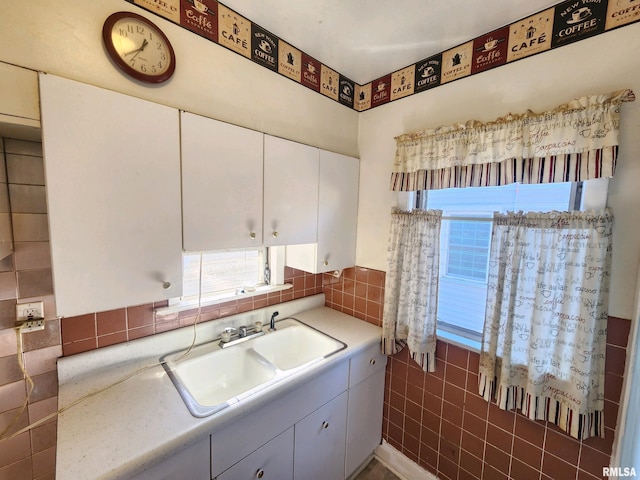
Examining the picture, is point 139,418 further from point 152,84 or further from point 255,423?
point 152,84

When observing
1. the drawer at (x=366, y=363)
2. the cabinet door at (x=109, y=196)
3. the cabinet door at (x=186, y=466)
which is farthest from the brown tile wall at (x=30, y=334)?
the drawer at (x=366, y=363)

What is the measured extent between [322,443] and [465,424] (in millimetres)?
780

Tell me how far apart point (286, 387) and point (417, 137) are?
4.72 ft

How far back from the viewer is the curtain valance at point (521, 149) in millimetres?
931

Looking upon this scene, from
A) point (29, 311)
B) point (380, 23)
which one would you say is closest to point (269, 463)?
point (29, 311)

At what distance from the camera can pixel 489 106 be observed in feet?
4.12

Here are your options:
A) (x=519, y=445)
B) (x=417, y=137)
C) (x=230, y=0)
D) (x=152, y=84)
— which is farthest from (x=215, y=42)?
(x=519, y=445)

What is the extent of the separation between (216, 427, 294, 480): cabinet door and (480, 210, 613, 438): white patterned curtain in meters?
1.00

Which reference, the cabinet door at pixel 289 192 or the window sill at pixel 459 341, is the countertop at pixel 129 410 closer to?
the window sill at pixel 459 341

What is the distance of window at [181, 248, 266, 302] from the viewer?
4.77 ft

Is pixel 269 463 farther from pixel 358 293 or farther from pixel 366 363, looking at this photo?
pixel 358 293

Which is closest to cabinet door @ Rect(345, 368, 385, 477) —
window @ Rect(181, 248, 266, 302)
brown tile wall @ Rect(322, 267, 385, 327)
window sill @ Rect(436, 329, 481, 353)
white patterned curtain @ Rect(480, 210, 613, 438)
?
brown tile wall @ Rect(322, 267, 385, 327)

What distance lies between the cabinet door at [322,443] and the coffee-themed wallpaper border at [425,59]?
6.03 feet

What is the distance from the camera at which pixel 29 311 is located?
1.02m
